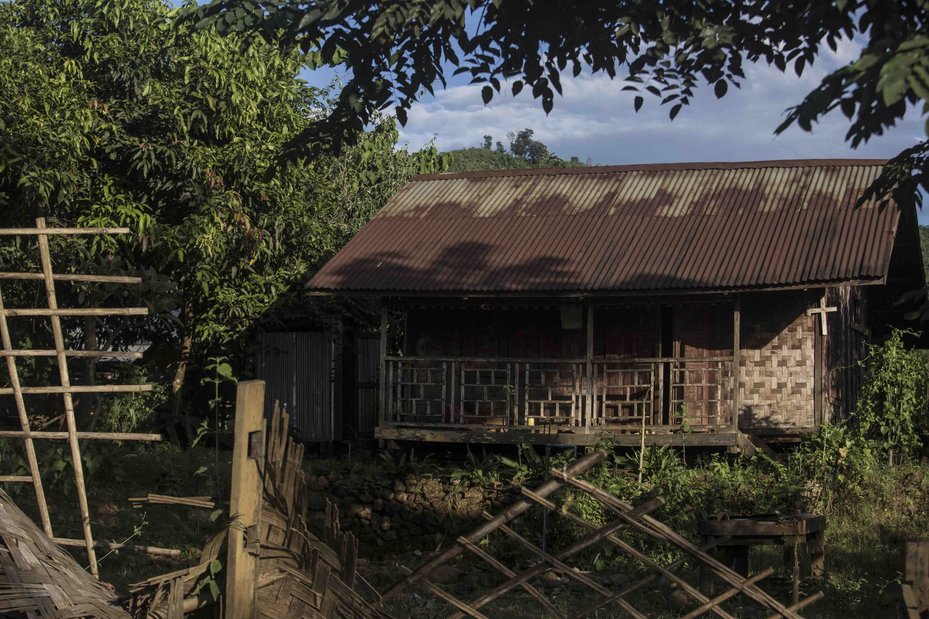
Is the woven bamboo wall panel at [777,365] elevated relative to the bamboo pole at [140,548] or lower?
elevated

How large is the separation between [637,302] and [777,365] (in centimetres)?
198

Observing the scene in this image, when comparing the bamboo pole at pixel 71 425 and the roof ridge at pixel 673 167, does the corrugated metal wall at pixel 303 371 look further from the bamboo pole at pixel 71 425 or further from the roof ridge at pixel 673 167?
the bamboo pole at pixel 71 425

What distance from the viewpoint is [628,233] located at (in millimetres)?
13898

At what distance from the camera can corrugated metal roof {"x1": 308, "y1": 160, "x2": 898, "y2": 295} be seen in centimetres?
1250

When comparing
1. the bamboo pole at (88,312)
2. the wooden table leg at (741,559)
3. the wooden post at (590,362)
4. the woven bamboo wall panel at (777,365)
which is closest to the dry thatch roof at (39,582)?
the bamboo pole at (88,312)

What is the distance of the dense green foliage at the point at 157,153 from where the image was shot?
13984 mm

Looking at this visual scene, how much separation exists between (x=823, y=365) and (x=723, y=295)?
5.09ft

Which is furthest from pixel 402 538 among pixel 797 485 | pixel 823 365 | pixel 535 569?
pixel 535 569

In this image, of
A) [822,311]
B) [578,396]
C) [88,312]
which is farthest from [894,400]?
[88,312]

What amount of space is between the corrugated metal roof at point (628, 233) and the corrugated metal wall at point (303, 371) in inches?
104

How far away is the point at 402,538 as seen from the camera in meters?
12.8

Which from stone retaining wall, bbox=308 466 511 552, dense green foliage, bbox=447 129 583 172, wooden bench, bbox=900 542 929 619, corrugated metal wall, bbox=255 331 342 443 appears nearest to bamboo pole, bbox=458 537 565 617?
wooden bench, bbox=900 542 929 619

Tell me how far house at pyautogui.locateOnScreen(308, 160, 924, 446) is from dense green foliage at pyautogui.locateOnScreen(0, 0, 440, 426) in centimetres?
179

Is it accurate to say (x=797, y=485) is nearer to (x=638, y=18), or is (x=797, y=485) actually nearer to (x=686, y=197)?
(x=686, y=197)
